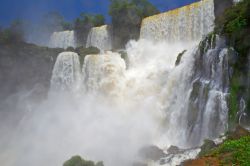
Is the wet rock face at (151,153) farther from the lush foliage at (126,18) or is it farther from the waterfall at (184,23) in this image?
the lush foliage at (126,18)

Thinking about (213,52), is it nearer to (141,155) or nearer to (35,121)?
(141,155)

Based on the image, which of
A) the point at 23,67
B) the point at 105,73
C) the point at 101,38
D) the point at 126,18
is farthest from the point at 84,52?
the point at 126,18

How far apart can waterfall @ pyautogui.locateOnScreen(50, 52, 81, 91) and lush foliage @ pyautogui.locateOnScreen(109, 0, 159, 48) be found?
23.4 feet

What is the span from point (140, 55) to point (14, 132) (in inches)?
493

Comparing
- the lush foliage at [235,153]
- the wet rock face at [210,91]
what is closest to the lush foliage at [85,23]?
the wet rock face at [210,91]

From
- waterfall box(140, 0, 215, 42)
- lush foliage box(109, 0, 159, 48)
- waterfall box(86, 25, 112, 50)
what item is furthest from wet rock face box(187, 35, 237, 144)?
waterfall box(86, 25, 112, 50)

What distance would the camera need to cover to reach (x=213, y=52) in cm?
1925

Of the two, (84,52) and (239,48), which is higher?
(84,52)

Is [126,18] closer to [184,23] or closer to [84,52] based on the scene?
[84,52]

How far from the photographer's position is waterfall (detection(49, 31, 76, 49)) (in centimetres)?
4594

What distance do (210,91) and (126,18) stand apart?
72.5 ft

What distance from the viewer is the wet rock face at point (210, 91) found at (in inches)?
724

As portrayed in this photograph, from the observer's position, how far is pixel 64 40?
47312mm

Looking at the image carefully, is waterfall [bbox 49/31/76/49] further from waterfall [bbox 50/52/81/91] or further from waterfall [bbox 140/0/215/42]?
waterfall [bbox 140/0/215/42]
